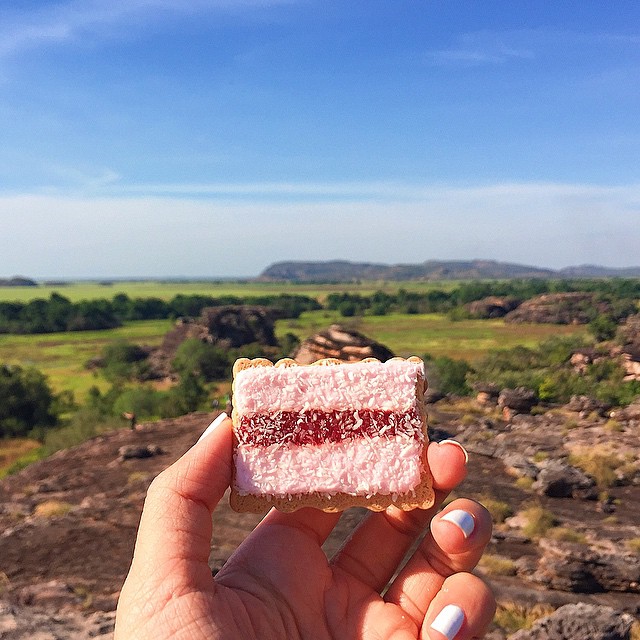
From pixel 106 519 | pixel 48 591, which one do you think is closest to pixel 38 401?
pixel 106 519

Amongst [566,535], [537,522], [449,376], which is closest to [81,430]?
[449,376]

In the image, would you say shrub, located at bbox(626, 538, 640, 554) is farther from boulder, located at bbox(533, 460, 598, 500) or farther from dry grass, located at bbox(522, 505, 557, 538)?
boulder, located at bbox(533, 460, 598, 500)

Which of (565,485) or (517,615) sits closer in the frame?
(517,615)

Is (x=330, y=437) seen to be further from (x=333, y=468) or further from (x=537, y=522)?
(x=537, y=522)

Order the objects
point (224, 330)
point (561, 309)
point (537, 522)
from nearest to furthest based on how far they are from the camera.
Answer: point (537, 522), point (224, 330), point (561, 309)

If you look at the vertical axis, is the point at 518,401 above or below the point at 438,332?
above

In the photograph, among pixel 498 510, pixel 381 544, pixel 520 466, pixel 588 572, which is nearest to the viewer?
pixel 381 544

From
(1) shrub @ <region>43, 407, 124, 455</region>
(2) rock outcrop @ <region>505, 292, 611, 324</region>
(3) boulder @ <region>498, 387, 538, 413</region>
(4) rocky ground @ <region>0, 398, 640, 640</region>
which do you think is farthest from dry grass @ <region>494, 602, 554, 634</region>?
(2) rock outcrop @ <region>505, 292, 611, 324</region>
